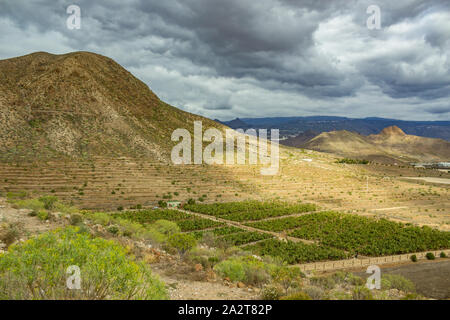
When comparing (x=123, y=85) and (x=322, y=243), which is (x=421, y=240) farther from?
(x=123, y=85)

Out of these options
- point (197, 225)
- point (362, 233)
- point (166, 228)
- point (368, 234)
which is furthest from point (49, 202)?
point (368, 234)

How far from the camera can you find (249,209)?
1938 inches

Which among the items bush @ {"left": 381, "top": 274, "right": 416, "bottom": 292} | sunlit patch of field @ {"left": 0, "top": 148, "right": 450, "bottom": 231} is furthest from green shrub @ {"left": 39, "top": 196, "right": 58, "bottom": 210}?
bush @ {"left": 381, "top": 274, "right": 416, "bottom": 292}

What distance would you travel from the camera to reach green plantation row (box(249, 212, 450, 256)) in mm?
33812

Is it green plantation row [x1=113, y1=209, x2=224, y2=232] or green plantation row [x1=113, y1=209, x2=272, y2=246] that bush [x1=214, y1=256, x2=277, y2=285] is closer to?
green plantation row [x1=113, y1=209, x2=272, y2=246]

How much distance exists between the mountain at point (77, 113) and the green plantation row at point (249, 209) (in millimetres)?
28485

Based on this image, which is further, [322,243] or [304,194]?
[304,194]

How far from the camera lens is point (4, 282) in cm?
729

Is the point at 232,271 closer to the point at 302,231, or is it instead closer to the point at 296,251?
the point at 296,251

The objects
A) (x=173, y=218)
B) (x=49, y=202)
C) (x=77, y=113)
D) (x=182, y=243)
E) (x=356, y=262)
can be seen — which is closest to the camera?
(x=182, y=243)

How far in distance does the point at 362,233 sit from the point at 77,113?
71.1 metres
